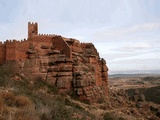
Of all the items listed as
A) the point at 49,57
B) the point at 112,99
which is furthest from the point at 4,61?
the point at 112,99

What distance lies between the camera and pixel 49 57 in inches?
904

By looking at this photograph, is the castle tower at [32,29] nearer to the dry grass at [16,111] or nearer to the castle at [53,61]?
the castle at [53,61]

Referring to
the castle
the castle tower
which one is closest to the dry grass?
the castle

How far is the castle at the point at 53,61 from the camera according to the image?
2131 cm

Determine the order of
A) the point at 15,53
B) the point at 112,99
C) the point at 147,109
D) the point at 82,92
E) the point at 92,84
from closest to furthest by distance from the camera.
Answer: the point at 15,53 < the point at 82,92 < the point at 92,84 < the point at 112,99 < the point at 147,109

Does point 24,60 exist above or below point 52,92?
above

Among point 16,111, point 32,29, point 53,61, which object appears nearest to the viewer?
point 16,111

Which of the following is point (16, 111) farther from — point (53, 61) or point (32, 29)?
point (32, 29)

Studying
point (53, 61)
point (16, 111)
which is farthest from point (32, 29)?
point (16, 111)

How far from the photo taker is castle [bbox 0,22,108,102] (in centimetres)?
2131

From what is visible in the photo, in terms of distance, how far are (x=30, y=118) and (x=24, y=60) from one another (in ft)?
52.5

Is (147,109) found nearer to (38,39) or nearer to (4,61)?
(38,39)

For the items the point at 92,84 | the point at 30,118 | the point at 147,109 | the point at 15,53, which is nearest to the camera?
the point at 30,118

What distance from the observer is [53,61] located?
22.8 meters
